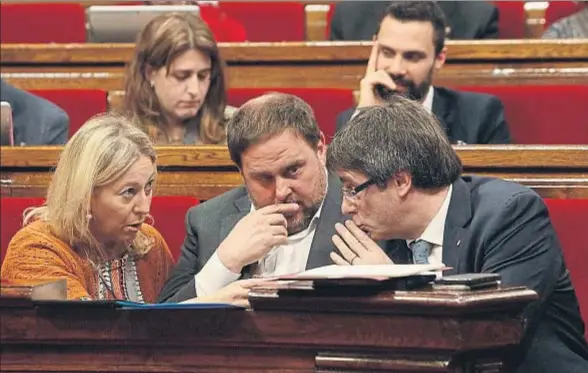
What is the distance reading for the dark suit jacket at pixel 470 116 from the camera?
5.82 ft

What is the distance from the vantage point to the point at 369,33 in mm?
2180

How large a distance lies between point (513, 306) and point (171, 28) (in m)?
1.04

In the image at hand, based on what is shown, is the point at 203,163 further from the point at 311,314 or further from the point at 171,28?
the point at 311,314

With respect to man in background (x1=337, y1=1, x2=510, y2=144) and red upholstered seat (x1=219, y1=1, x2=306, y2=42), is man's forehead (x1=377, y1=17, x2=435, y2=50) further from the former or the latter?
red upholstered seat (x1=219, y1=1, x2=306, y2=42)

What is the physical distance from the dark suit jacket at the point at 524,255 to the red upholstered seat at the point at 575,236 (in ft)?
0.72

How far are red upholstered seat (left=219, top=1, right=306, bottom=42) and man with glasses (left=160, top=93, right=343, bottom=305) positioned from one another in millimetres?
1031

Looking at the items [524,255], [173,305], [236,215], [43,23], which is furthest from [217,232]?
[43,23]

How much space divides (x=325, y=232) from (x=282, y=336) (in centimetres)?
44

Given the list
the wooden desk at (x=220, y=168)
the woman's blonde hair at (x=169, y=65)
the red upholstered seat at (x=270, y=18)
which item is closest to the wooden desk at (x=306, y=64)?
the woman's blonde hair at (x=169, y=65)

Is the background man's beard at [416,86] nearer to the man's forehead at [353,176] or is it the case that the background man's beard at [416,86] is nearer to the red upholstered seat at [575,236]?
the red upholstered seat at [575,236]

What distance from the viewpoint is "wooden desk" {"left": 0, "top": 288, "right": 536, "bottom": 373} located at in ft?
2.67

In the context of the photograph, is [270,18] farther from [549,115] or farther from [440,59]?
[549,115]

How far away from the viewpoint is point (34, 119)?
185 cm

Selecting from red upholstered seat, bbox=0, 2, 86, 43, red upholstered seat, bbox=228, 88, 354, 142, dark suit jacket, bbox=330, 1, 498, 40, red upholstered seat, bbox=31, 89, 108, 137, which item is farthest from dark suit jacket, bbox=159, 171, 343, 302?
red upholstered seat, bbox=0, 2, 86, 43
